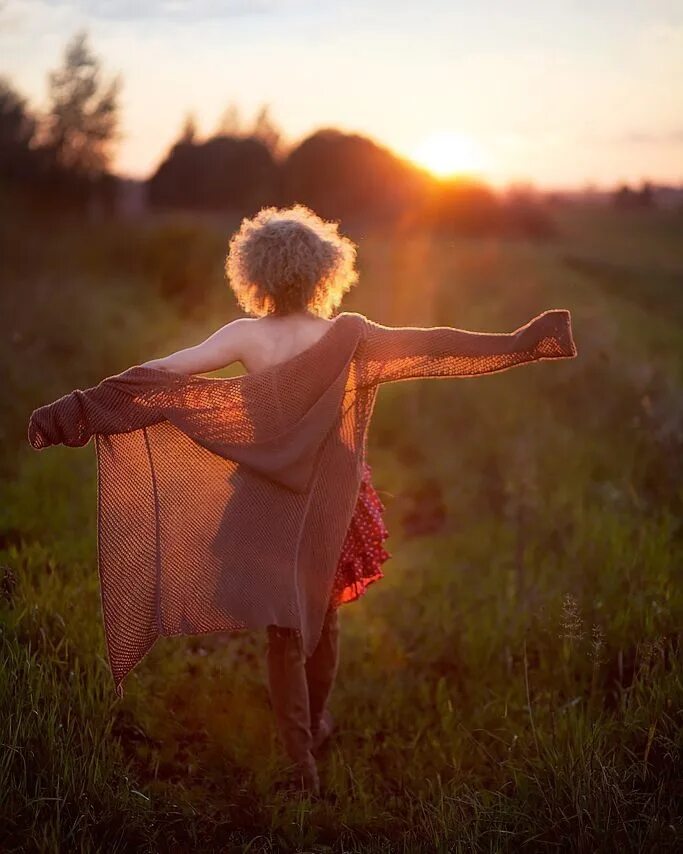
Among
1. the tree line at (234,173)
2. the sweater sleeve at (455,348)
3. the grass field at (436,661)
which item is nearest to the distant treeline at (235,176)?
the tree line at (234,173)

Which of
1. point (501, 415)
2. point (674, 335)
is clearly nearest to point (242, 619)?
point (501, 415)

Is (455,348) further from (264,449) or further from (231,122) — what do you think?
(231,122)

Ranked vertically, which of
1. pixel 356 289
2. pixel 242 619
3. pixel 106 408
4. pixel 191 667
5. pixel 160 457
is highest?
pixel 356 289

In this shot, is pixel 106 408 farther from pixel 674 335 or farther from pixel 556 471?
pixel 674 335

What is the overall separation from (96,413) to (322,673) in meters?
1.48

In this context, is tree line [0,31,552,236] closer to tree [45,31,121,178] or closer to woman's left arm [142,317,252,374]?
tree [45,31,121,178]

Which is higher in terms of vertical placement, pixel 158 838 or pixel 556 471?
pixel 556 471

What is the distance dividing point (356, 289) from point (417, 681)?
9.64 meters

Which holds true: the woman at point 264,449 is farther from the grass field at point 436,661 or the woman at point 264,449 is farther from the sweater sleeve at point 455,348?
the grass field at point 436,661

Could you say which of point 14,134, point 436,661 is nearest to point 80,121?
point 14,134

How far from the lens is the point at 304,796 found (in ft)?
11.4

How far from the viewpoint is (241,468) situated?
350 centimetres

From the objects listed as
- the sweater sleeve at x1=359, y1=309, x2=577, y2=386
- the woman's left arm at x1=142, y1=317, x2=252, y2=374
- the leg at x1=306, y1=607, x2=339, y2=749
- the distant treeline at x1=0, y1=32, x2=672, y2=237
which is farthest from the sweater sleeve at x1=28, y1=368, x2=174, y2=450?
the distant treeline at x1=0, y1=32, x2=672, y2=237

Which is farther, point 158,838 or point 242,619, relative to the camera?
point 242,619
